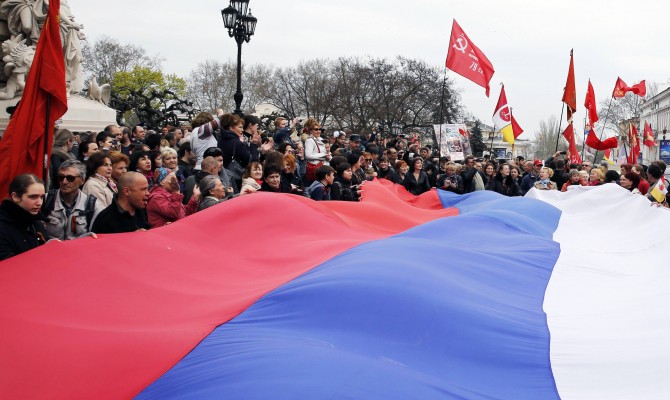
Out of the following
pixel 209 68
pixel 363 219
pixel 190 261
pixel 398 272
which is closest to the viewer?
pixel 398 272

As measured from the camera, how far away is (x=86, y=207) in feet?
20.6

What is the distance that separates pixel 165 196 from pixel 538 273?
11.9ft

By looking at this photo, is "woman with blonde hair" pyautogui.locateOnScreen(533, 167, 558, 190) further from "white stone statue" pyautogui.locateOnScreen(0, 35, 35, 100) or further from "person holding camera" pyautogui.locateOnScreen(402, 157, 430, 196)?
"white stone statue" pyautogui.locateOnScreen(0, 35, 35, 100)

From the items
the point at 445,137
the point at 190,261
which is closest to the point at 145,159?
the point at 190,261

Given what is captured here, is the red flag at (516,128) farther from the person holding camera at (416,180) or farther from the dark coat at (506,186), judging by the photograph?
the person holding camera at (416,180)

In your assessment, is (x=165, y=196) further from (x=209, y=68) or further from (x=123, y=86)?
(x=209, y=68)

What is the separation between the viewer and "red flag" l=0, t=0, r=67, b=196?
19.9 feet

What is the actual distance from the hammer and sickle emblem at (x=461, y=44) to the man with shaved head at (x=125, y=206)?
11241 millimetres

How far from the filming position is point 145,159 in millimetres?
8141

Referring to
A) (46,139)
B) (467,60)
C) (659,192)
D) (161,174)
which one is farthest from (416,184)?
(46,139)

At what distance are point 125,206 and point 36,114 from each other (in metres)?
1.04

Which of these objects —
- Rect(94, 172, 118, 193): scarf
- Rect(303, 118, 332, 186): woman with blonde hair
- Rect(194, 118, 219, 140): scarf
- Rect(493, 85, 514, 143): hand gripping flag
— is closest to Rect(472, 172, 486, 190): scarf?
Rect(303, 118, 332, 186): woman with blonde hair

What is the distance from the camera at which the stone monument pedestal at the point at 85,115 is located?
46.9ft

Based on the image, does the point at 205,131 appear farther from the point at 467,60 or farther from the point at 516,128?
the point at 516,128
